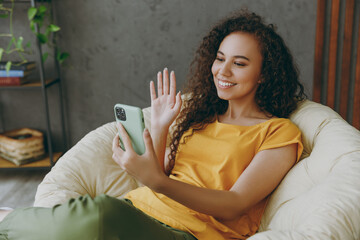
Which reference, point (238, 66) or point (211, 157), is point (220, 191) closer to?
point (211, 157)

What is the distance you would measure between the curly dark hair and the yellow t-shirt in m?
0.11

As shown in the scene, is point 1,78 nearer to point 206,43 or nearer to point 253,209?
point 206,43

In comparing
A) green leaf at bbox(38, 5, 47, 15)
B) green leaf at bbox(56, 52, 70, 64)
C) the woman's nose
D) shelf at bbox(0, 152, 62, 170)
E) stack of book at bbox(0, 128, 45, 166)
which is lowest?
shelf at bbox(0, 152, 62, 170)

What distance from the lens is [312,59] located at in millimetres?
2594

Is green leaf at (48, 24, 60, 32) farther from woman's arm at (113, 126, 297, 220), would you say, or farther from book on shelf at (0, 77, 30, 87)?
woman's arm at (113, 126, 297, 220)

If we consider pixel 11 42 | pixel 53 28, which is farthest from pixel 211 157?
pixel 11 42

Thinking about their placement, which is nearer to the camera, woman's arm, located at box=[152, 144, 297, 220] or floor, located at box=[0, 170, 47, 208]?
woman's arm, located at box=[152, 144, 297, 220]

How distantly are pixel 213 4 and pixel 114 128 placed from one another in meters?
1.17

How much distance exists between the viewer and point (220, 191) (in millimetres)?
1185

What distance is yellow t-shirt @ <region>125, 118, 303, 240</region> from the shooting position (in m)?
1.21

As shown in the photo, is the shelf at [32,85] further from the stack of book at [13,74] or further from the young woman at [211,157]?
the young woman at [211,157]

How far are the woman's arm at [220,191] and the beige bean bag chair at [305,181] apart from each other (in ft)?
0.25

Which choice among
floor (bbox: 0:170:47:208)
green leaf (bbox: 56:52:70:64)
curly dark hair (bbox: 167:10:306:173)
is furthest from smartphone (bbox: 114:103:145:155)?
green leaf (bbox: 56:52:70:64)

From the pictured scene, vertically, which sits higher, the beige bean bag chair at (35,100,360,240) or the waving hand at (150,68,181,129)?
the waving hand at (150,68,181,129)
